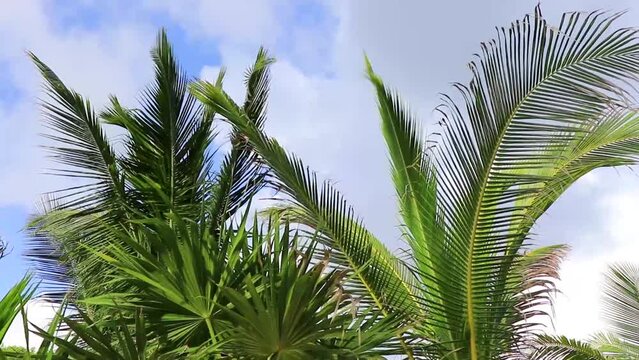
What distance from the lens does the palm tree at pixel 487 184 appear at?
4.36m

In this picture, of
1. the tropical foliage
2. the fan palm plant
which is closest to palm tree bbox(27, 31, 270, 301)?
the tropical foliage

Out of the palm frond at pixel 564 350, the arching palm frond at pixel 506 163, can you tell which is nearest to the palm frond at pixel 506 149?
the arching palm frond at pixel 506 163

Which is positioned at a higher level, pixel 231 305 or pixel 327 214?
pixel 327 214

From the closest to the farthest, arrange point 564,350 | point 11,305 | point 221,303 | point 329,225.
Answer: point 11,305
point 221,303
point 329,225
point 564,350

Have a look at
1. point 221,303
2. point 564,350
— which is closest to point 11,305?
point 221,303

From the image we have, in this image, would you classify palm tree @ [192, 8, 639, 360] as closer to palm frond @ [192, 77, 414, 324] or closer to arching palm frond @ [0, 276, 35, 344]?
palm frond @ [192, 77, 414, 324]

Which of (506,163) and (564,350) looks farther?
(564,350)

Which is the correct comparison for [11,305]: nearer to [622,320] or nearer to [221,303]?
[221,303]

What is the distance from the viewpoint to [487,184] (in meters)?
4.88

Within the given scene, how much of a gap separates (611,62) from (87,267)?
4687 mm

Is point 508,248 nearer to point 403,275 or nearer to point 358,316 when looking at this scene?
point 403,275

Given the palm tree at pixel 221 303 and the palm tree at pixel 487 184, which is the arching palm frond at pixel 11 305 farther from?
the palm tree at pixel 487 184

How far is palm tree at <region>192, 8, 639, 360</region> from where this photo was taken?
14.3ft

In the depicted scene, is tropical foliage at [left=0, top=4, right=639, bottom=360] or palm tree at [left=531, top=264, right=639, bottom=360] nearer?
tropical foliage at [left=0, top=4, right=639, bottom=360]
